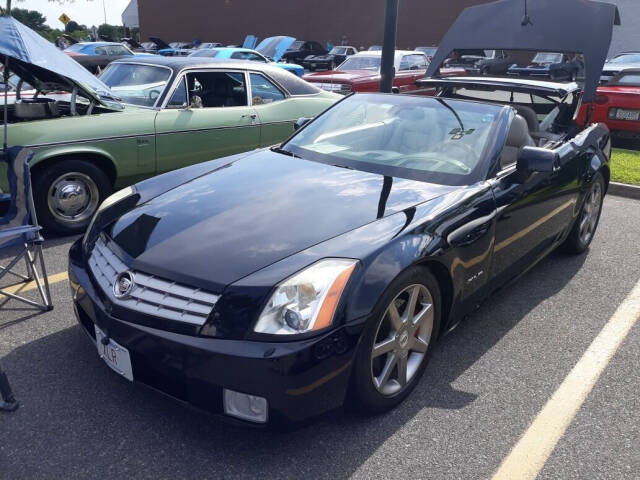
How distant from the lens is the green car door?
550 centimetres

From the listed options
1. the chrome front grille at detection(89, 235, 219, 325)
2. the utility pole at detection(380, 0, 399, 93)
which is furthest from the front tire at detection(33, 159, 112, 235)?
the utility pole at detection(380, 0, 399, 93)

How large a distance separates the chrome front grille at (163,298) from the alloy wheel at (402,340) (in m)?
0.73

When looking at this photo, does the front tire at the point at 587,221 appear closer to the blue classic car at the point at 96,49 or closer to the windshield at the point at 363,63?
the windshield at the point at 363,63

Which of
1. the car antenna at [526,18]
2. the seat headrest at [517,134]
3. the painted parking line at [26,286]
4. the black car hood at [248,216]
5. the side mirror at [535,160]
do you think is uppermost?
the car antenna at [526,18]

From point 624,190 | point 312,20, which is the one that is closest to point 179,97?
point 624,190

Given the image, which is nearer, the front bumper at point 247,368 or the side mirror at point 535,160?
the front bumper at point 247,368

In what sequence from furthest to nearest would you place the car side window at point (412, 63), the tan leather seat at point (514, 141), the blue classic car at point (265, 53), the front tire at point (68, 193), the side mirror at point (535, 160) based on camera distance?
the blue classic car at point (265, 53)
the car side window at point (412, 63)
the front tire at point (68, 193)
the tan leather seat at point (514, 141)
the side mirror at point (535, 160)

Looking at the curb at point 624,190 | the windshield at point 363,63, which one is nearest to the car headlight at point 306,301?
the curb at point 624,190

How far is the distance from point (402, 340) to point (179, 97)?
158 inches

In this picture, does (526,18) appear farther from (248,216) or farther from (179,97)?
(248,216)

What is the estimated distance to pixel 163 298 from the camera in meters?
2.31

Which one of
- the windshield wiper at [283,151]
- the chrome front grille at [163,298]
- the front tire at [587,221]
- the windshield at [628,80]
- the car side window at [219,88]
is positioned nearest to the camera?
the chrome front grille at [163,298]

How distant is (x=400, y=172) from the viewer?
330 cm

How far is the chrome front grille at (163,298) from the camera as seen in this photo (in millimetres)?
2232
